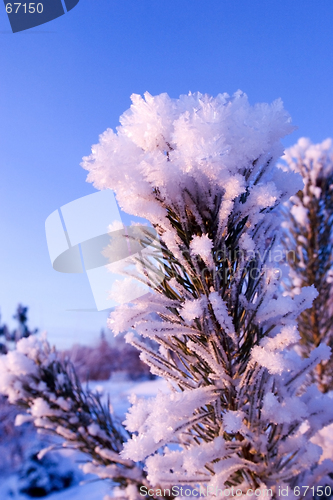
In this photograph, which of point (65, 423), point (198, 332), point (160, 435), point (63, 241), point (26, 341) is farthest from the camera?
point (26, 341)

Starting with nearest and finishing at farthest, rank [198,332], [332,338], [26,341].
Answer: [198,332] < [26,341] < [332,338]

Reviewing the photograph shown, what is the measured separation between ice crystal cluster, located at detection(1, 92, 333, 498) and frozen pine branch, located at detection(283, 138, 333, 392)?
198 centimetres

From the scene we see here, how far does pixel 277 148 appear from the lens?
0.78 meters

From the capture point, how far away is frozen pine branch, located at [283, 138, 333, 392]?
8.71ft

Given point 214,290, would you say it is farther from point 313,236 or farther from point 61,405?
point 313,236

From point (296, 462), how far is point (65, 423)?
1.48 meters

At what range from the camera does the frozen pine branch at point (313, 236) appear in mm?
2654

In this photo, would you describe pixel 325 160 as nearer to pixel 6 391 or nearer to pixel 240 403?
pixel 240 403

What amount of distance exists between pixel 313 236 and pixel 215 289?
98.7 inches

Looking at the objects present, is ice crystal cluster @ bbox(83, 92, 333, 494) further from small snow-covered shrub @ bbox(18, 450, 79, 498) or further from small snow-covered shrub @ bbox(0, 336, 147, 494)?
small snow-covered shrub @ bbox(18, 450, 79, 498)

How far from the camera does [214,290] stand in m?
0.78

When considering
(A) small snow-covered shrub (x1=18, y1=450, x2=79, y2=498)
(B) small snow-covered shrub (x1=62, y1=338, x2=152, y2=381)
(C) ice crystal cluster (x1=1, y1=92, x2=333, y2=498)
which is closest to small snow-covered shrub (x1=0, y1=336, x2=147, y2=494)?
(C) ice crystal cluster (x1=1, y1=92, x2=333, y2=498)

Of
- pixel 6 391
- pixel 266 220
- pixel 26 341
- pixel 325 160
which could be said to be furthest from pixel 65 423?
pixel 325 160

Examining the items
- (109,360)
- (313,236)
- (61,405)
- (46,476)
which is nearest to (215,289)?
(61,405)
